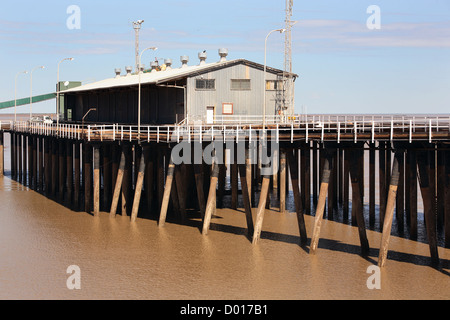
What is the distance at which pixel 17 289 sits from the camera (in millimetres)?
24844

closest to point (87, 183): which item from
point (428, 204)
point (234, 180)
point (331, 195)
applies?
point (234, 180)

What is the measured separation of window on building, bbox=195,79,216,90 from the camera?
4078 cm

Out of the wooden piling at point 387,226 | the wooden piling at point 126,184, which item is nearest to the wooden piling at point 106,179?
the wooden piling at point 126,184

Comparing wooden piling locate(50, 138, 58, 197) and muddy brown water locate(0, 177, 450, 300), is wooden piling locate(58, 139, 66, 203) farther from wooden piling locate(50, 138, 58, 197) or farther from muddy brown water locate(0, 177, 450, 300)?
muddy brown water locate(0, 177, 450, 300)

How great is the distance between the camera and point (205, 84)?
40969 mm

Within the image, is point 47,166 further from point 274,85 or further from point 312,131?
point 312,131

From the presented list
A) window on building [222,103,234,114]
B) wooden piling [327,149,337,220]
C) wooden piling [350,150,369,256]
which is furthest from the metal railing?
wooden piling [327,149,337,220]

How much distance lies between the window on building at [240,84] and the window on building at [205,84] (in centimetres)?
137

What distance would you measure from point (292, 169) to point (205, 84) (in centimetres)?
1153

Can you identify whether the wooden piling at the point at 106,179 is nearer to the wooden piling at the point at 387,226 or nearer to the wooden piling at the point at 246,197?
the wooden piling at the point at 246,197

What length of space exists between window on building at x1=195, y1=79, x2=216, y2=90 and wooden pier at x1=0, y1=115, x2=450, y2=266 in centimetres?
246
